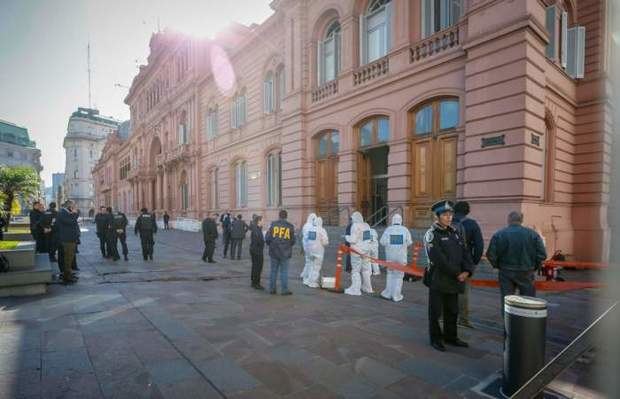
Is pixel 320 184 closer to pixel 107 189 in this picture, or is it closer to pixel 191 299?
pixel 191 299

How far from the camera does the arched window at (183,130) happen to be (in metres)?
29.2

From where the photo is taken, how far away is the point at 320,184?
15.6 m

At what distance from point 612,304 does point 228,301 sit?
5961 mm

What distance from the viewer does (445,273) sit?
447 centimetres

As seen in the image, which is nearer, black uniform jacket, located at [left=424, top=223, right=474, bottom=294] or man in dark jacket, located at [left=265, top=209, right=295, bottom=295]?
black uniform jacket, located at [left=424, top=223, right=474, bottom=294]

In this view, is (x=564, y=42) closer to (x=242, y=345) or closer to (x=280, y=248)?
(x=280, y=248)

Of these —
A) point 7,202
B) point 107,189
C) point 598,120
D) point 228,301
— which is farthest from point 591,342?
point 107,189

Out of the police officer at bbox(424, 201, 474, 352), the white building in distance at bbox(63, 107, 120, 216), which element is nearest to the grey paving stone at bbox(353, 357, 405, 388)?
the police officer at bbox(424, 201, 474, 352)

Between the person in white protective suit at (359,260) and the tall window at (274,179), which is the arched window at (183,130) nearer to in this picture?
the tall window at (274,179)

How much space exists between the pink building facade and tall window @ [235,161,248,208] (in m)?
0.44

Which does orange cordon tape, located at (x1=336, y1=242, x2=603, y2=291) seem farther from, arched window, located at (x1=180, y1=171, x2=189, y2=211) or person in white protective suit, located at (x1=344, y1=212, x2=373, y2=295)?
arched window, located at (x1=180, y1=171, x2=189, y2=211)

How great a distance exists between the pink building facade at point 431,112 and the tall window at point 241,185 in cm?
44

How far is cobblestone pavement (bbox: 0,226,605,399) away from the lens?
3432 mm

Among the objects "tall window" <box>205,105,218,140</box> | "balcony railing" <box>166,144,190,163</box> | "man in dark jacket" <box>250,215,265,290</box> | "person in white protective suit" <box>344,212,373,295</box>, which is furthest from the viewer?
"balcony railing" <box>166,144,190,163</box>
